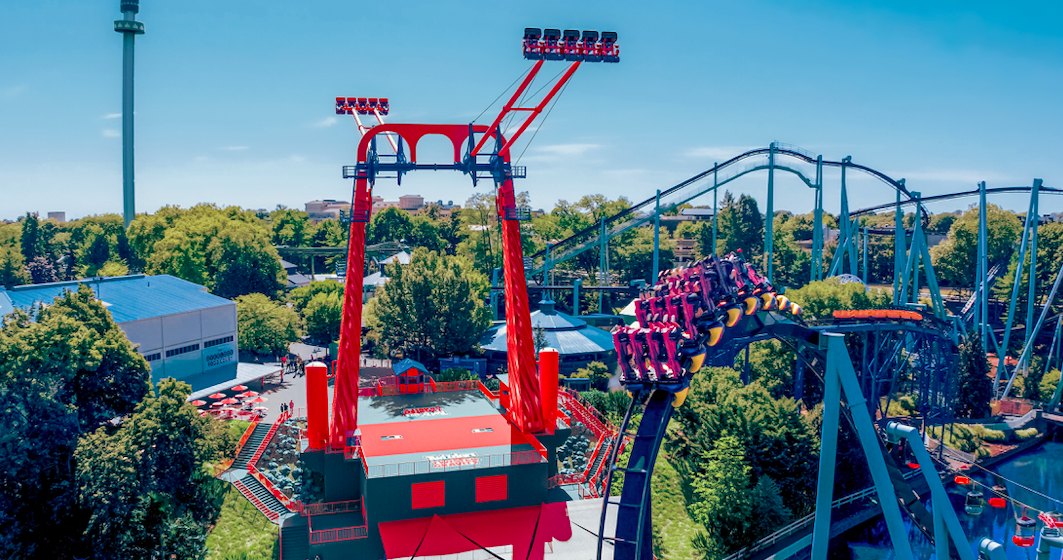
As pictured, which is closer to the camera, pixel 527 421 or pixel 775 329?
pixel 775 329

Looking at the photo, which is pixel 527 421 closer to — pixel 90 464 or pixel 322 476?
pixel 322 476

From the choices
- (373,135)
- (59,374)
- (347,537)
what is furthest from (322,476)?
(373,135)

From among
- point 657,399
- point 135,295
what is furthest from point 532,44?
point 135,295

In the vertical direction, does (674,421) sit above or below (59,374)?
below

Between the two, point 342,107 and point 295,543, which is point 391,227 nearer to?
point 342,107

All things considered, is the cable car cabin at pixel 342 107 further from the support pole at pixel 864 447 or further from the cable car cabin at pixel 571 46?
the support pole at pixel 864 447

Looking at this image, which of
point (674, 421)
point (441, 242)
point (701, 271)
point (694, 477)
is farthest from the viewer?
point (441, 242)

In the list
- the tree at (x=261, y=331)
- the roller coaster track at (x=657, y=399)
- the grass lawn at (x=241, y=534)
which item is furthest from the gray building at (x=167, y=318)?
the roller coaster track at (x=657, y=399)
